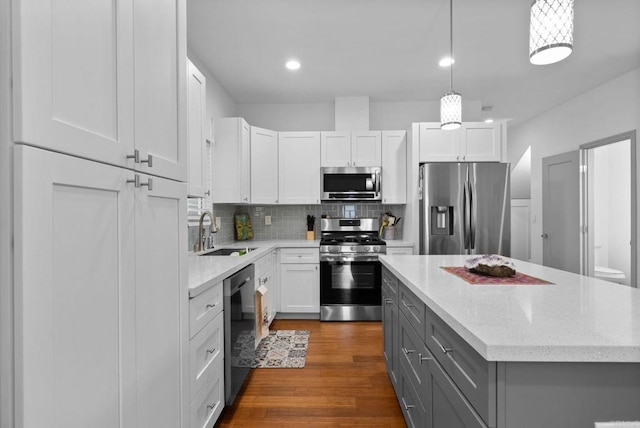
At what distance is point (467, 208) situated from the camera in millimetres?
3633

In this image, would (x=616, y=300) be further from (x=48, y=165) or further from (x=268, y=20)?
(x=268, y=20)

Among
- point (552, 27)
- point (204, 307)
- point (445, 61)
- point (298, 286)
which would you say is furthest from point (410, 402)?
point (445, 61)

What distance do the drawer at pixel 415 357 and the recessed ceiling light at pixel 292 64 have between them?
8.71 feet

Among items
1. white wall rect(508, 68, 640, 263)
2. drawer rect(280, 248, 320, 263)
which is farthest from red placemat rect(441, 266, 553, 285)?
white wall rect(508, 68, 640, 263)

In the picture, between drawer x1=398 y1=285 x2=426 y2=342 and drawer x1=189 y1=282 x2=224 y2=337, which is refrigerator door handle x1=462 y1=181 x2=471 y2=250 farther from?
drawer x1=189 y1=282 x2=224 y2=337

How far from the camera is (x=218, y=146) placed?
148 inches

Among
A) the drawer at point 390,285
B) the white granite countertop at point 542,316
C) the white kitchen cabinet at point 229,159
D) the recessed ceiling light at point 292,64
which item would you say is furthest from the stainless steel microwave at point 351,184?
the white granite countertop at point 542,316

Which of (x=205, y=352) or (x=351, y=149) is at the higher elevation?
(x=351, y=149)

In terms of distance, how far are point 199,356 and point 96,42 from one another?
1369 millimetres

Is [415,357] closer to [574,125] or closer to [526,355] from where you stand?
[526,355]

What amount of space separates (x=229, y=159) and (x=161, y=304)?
2.78m

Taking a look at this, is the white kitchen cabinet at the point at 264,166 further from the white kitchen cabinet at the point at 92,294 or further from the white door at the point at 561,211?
the white door at the point at 561,211

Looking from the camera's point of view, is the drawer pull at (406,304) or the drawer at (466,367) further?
the drawer pull at (406,304)

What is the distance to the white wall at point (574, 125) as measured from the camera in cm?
382
